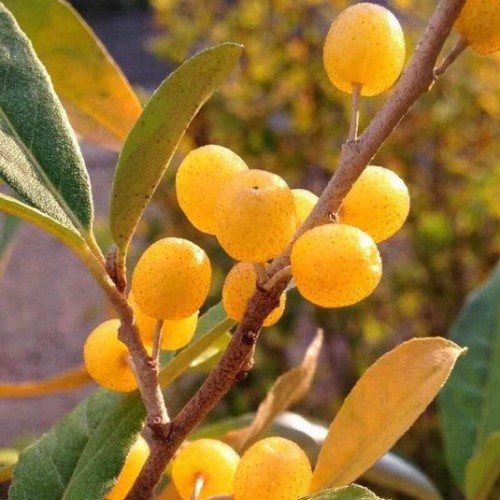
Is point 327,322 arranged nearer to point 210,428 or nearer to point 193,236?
point 193,236

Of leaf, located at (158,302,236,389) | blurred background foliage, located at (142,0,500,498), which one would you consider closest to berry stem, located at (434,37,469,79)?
leaf, located at (158,302,236,389)

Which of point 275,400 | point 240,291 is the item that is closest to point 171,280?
Answer: point 240,291

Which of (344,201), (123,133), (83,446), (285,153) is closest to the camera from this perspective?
(344,201)

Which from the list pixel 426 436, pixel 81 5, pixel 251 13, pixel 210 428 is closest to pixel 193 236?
pixel 251 13

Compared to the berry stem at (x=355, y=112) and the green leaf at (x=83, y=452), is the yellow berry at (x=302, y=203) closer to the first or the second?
the berry stem at (x=355, y=112)

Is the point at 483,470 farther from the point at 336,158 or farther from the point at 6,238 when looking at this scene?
the point at 336,158

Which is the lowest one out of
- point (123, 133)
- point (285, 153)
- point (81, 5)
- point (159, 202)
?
point (81, 5)

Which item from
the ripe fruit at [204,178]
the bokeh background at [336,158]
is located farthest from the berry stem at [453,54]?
the bokeh background at [336,158]
